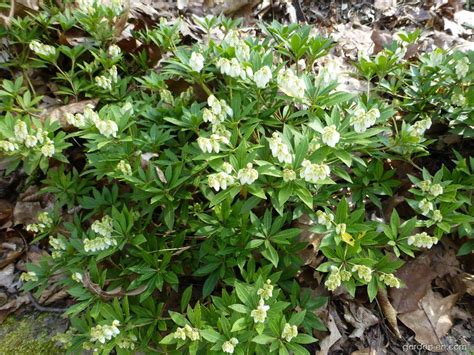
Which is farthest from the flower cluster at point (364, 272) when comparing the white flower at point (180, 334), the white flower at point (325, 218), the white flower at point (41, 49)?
the white flower at point (41, 49)

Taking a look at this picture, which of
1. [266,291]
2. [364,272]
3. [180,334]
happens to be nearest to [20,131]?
[180,334]

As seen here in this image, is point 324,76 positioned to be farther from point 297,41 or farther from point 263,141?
point 263,141

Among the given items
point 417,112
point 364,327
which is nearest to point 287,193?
point 364,327

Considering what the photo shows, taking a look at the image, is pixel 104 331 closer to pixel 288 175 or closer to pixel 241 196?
pixel 241 196

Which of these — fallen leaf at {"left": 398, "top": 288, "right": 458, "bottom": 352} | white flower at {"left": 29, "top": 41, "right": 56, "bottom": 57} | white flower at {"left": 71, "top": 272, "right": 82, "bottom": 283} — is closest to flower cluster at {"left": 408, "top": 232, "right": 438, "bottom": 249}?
fallen leaf at {"left": 398, "top": 288, "right": 458, "bottom": 352}

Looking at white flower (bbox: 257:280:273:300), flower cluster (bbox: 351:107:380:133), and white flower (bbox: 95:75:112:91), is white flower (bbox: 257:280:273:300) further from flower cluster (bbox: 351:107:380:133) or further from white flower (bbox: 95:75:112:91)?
white flower (bbox: 95:75:112:91)

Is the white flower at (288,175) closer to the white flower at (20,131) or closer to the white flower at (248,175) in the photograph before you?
the white flower at (248,175)
